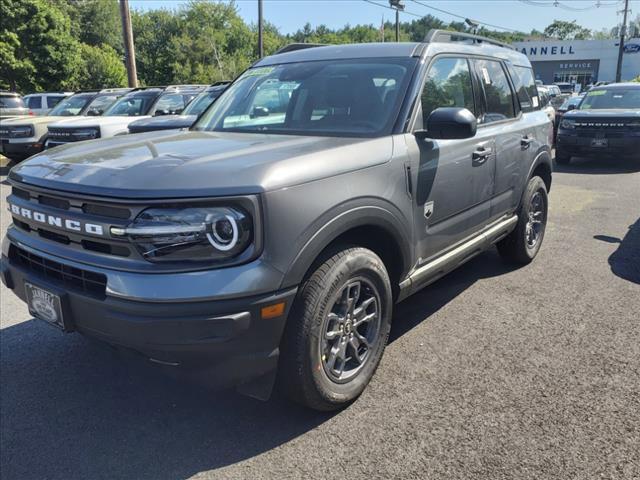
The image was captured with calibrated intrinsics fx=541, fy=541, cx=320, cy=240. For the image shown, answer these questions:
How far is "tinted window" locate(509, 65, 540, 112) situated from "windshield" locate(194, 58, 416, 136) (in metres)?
1.85

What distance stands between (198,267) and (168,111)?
34.9ft

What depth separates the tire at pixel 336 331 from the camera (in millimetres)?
2557

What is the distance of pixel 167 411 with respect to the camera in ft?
9.80

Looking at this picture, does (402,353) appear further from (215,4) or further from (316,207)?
(215,4)

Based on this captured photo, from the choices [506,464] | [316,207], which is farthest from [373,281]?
[506,464]

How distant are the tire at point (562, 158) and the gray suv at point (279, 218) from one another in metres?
8.41

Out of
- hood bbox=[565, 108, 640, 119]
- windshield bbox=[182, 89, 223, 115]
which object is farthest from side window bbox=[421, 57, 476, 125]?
hood bbox=[565, 108, 640, 119]

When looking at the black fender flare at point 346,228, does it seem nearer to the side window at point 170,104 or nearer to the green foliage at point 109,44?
the side window at point 170,104

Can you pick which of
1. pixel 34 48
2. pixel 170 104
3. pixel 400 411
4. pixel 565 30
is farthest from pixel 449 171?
pixel 565 30

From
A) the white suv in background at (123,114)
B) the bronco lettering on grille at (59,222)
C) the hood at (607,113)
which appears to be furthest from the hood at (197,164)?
the hood at (607,113)

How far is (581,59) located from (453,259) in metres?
71.7

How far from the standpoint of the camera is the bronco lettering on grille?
2379 mm

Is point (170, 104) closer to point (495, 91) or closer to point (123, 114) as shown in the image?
point (123, 114)

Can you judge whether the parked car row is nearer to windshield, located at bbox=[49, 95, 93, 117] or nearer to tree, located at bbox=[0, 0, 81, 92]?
windshield, located at bbox=[49, 95, 93, 117]
